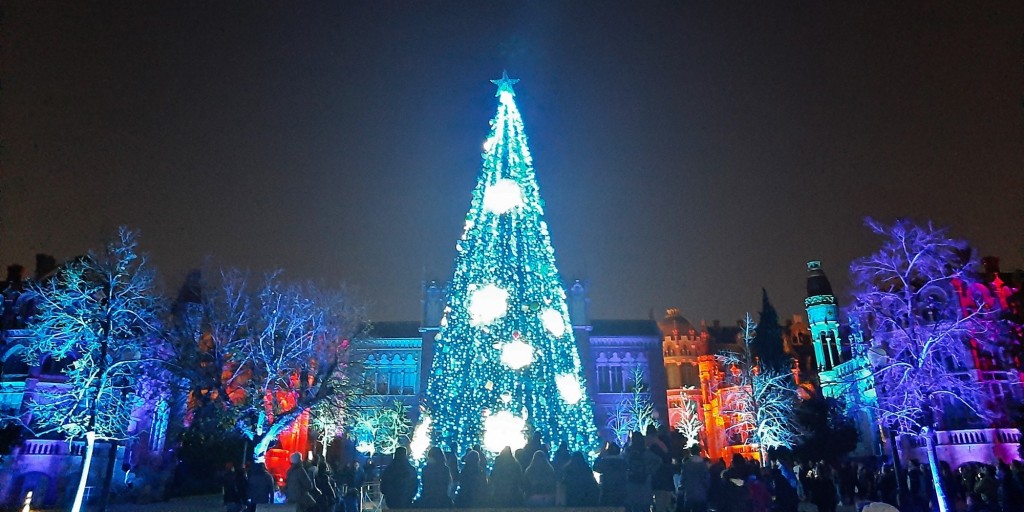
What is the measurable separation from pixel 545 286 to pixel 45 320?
19864 mm

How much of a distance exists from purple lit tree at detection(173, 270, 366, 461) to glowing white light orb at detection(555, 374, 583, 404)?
1098 centimetres

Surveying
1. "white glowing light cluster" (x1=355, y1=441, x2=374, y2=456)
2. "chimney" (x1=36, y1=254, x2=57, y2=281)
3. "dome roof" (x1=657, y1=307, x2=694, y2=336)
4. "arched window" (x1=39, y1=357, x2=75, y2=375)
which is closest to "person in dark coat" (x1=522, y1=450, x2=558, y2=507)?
"arched window" (x1=39, y1=357, x2=75, y2=375)

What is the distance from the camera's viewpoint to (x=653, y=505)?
12.4 metres

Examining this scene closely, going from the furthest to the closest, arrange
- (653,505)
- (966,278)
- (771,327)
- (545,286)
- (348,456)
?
1. (771,327)
2. (348,456)
3. (545,286)
4. (966,278)
5. (653,505)

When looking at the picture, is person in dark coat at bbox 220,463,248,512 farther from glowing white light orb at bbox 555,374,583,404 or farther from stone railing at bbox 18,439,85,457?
stone railing at bbox 18,439,85,457

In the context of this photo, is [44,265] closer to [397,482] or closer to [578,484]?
[397,482]

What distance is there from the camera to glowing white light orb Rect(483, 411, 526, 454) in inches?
984

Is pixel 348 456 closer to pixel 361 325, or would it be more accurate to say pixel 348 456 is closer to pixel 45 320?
pixel 361 325

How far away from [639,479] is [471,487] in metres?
4.01

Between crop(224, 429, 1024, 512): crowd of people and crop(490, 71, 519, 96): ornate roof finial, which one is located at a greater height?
crop(490, 71, 519, 96): ornate roof finial

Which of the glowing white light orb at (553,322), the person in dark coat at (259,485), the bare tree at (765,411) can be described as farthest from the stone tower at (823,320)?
the person in dark coat at (259,485)

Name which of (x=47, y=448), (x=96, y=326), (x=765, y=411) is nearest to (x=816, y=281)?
(x=765, y=411)

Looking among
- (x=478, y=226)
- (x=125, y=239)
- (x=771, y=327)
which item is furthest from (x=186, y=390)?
(x=771, y=327)

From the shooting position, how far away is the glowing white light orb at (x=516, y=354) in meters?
24.6
